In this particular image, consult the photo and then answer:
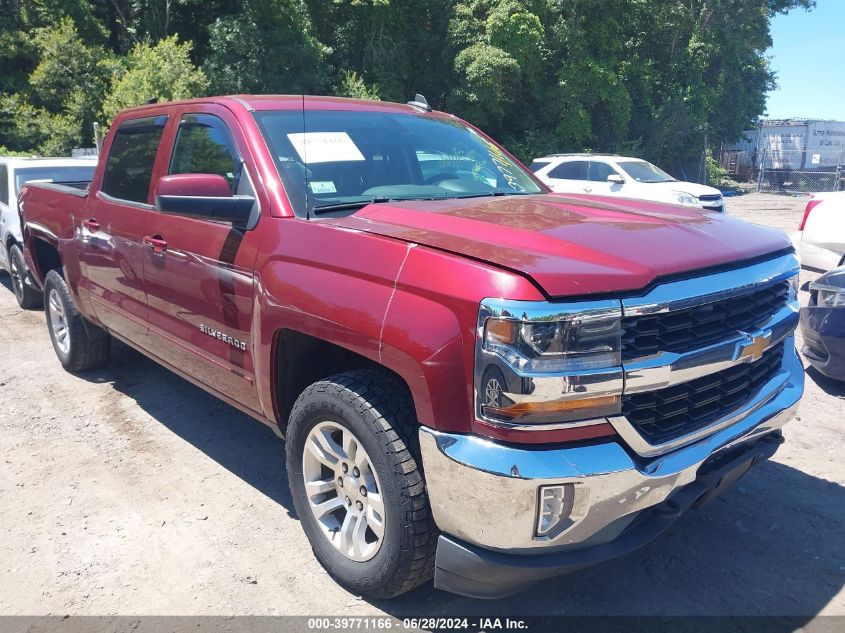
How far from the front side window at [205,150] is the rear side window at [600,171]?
12546 millimetres

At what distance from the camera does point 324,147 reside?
3385 millimetres

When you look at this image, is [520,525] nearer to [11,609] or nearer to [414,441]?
[414,441]

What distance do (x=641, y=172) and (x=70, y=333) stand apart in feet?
42.6

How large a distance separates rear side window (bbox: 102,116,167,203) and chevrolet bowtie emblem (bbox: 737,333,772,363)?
3280 mm

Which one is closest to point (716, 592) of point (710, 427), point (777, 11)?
point (710, 427)

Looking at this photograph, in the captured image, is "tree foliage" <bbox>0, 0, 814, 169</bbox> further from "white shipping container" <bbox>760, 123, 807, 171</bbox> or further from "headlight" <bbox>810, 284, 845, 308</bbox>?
"headlight" <bbox>810, 284, 845, 308</bbox>

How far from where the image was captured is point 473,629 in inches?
106

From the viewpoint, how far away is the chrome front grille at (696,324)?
7.41 feet

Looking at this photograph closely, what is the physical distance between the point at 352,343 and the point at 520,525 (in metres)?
0.89

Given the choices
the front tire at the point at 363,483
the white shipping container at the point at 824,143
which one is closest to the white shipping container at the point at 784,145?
the white shipping container at the point at 824,143

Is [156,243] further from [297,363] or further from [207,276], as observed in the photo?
[297,363]

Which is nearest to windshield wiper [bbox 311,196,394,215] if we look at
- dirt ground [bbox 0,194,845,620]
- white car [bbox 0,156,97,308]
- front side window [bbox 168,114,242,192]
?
front side window [bbox 168,114,242,192]

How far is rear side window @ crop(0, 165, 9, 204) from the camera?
8234 millimetres

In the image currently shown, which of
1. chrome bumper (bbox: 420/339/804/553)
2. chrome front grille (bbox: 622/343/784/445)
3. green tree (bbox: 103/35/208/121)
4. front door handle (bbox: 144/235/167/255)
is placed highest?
green tree (bbox: 103/35/208/121)
